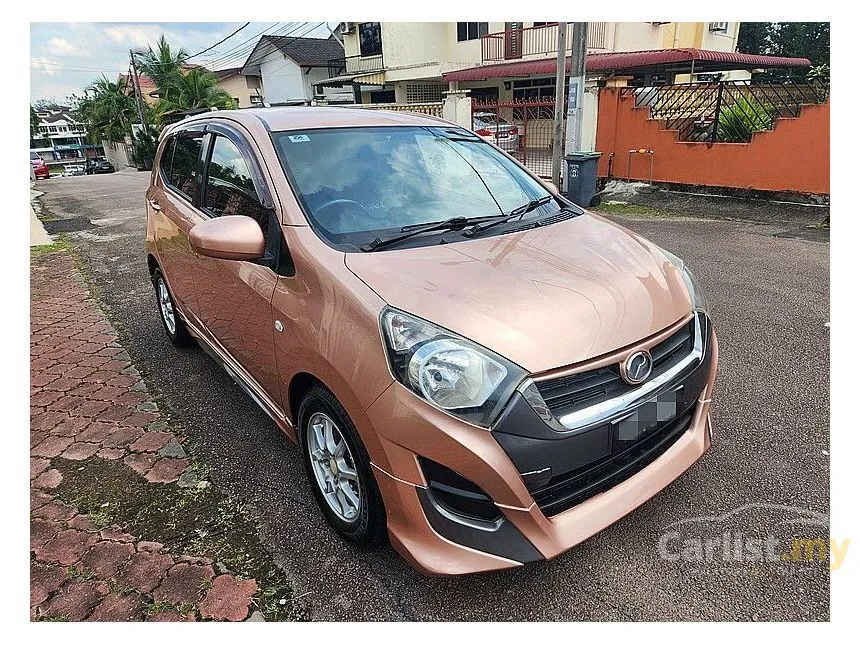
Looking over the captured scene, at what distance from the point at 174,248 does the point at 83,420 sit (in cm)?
120

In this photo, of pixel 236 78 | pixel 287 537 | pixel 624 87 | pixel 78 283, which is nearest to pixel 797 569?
pixel 287 537

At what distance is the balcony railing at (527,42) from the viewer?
18156mm

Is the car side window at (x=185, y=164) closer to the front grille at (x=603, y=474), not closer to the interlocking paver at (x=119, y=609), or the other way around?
the interlocking paver at (x=119, y=609)

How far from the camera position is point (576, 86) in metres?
9.24

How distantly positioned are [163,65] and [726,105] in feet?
94.8

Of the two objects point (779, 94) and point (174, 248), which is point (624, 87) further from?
point (174, 248)

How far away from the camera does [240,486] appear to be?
2713mm

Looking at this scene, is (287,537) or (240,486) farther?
(240,486)

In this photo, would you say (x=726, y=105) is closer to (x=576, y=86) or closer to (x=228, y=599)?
(x=576, y=86)

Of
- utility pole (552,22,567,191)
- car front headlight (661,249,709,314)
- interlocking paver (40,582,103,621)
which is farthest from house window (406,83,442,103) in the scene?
interlocking paver (40,582,103,621)

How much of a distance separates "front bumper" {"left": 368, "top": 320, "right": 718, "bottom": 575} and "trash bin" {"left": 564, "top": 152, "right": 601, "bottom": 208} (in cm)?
813

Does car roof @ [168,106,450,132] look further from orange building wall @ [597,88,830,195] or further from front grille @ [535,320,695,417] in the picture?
orange building wall @ [597,88,830,195]

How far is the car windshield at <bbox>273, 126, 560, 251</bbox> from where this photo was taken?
8.00 ft

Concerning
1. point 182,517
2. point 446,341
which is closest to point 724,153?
point 446,341
